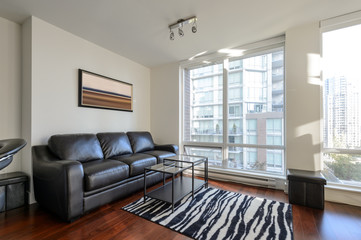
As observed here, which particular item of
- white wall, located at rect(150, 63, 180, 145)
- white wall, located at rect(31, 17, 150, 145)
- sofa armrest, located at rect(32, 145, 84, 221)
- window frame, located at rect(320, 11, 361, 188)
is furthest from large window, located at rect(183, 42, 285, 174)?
sofa armrest, located at rect(32, 145, 84, 221)

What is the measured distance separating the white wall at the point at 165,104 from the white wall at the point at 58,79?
3.13 feet

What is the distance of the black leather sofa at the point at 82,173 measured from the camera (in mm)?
1683

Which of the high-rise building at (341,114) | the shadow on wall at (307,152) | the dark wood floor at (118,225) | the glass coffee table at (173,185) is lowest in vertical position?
the dark wood floor at (118,225)

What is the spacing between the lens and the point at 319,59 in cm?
236

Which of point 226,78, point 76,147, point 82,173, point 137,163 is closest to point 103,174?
point 82,173

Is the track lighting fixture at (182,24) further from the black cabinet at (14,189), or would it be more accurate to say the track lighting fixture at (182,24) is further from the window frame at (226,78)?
the black cabinet at (14,189)

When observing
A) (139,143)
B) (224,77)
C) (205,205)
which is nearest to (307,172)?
(205,205)

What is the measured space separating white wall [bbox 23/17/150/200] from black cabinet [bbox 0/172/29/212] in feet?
0.41

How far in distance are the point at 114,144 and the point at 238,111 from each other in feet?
7.64

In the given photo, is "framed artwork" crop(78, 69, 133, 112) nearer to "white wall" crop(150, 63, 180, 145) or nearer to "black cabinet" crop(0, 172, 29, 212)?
"white wall" crop(150, 63, 180, 145)

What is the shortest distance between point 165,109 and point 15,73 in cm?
255

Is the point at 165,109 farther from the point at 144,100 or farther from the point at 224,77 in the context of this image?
the point at 224,77

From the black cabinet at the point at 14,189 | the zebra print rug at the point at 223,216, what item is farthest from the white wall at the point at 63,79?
the zebra print rug at the point at 223,216

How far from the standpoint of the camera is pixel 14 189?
1981mm
